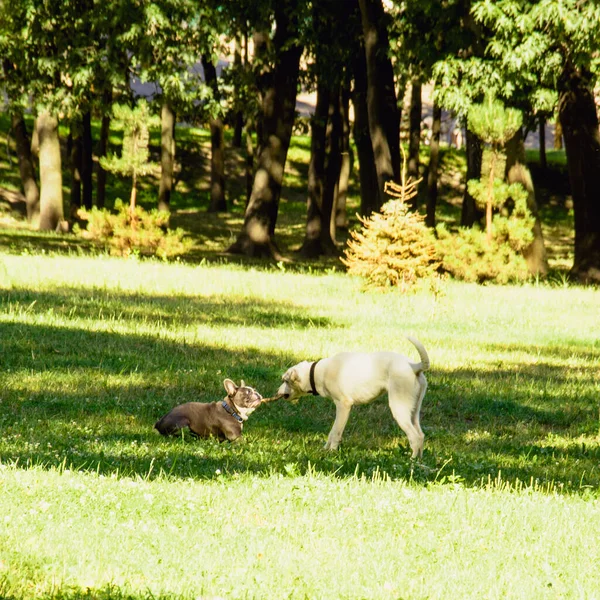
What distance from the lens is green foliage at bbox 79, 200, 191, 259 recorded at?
89.2 feet

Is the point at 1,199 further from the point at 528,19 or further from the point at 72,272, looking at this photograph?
the point at 528,19

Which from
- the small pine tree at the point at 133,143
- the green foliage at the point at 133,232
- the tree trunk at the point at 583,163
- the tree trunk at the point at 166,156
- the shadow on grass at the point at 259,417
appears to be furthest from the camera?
the tree trunk at the point at 166,156

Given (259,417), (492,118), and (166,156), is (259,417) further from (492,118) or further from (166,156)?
(166,156)

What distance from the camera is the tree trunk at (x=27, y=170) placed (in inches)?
1561

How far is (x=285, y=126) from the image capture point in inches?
1211

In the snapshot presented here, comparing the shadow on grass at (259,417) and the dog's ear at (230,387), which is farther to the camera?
the dog's ear at (230,387)

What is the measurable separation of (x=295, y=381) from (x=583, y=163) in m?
20.8

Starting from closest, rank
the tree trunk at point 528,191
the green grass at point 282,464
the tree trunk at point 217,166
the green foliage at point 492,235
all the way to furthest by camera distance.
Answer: the green grass at point 282,464 → the green foliage at point 492,235 → the tree trunk at point 528,191 → the tree trunk at point 217,166

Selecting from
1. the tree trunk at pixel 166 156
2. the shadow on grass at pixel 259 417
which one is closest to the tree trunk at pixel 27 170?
the tree trunk at pixel 166 156

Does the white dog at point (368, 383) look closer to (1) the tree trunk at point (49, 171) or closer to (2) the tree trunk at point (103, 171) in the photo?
(2) the tree trunk at point (103, 171)

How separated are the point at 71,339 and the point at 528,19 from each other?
13.7m

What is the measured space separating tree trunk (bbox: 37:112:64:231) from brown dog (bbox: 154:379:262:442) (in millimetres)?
28752

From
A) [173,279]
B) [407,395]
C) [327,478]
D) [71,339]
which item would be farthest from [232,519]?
[173,279]

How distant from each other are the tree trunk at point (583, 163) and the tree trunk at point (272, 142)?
7871mm
